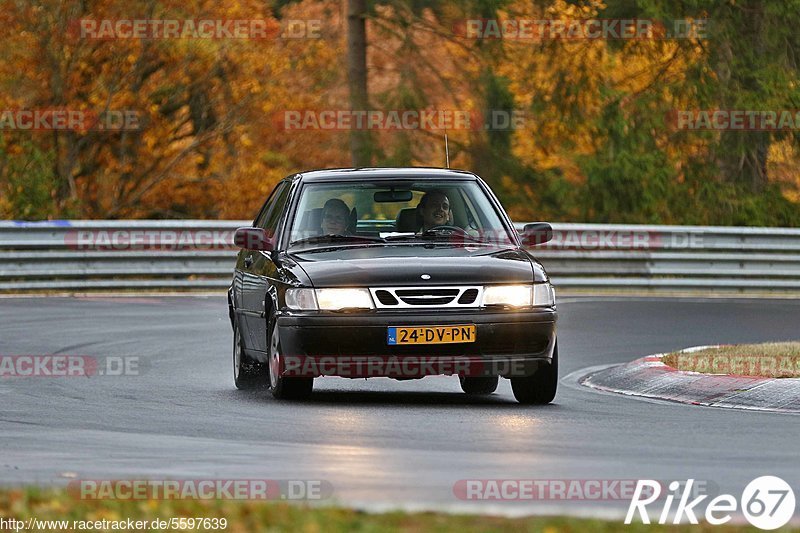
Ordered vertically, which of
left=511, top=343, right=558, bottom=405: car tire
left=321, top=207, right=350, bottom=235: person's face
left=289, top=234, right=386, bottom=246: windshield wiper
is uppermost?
left=321, top=207, right=350, bottom=235: person's face

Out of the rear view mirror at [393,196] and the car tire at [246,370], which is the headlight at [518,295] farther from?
the car tire at [246,370]

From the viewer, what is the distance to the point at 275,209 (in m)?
14.7

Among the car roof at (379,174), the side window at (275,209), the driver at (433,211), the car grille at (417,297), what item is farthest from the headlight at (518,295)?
the side window at (275,209)

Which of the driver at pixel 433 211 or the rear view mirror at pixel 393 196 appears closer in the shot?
the driver at pixel 433 211

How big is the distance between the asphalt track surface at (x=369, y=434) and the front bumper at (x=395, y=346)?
289 millimetres

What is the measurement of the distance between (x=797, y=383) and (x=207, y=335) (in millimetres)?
8121

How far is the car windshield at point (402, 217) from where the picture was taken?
13602mm

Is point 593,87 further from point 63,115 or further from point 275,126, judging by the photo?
point 63,115

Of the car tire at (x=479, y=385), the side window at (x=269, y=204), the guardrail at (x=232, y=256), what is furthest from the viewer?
the guardrail at (x=232, y=256)

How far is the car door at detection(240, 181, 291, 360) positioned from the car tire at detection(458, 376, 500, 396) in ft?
5.32

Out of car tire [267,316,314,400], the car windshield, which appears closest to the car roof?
the car windshield

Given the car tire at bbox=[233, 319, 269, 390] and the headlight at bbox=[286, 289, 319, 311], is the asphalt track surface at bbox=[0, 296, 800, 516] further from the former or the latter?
the headlight at bbox=[286, 289, 319, 311]

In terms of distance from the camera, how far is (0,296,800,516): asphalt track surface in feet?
29.2

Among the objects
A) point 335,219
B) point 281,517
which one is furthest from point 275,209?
point 281,517
